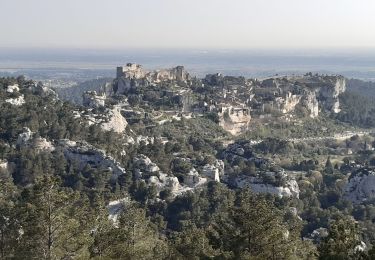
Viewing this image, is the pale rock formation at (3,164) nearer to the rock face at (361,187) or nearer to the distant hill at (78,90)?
the rock face at (361,187)

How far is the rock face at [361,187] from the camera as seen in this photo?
55.5m

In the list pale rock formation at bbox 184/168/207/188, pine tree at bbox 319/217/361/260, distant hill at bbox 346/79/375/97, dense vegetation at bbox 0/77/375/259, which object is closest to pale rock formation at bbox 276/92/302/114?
dense vegetation at bbox 0/77/375/259

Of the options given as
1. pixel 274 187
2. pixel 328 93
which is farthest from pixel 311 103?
pixel 274 187

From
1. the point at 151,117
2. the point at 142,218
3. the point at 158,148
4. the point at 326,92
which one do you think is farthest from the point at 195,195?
the point at 326,92

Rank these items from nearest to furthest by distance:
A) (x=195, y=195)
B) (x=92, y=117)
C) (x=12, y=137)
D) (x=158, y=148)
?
(x=195, y=195), (x=12, y=137), (x=158, y=148), (x=92, y=117)

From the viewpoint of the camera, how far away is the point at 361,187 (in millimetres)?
56125

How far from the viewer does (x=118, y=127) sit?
224ft

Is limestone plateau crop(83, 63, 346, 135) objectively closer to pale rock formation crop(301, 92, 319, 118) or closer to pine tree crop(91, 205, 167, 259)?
pale rock formation crop(301, 92, 319, 118)

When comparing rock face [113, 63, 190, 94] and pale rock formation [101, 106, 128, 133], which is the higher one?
rock face [113, 63, 190, 94]

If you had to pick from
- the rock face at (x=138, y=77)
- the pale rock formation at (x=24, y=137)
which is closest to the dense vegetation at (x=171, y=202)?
the pale rock formation at (x=24, y=137)

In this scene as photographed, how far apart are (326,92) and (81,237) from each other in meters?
98.4

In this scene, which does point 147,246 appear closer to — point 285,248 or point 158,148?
point 285,248

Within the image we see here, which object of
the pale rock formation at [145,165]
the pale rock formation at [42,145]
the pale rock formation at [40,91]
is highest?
the pale rock formation at [40,91]

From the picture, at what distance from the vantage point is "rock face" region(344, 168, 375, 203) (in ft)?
182
